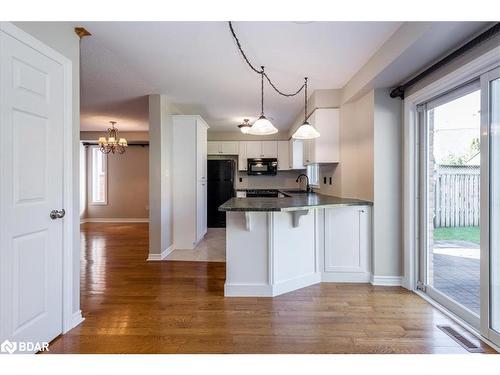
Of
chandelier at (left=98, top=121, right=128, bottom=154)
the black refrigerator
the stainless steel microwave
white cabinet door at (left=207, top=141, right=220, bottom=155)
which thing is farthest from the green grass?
chandelier at (left=98, top=121, right=128, bottom=154)

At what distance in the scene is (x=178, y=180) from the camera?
4.40 meters

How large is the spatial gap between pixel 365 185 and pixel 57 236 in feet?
9.99

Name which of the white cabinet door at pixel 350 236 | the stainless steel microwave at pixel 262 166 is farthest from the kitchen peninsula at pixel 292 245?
the stainless steel microwave at pixel 262 166

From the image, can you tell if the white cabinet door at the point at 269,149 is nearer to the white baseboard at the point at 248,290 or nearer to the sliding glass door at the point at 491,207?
the white baseboard at the point at 248,290

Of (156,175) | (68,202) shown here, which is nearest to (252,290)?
(68,202)

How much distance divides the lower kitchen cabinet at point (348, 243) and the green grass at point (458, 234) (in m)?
0.65

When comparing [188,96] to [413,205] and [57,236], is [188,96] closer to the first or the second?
[57,236]

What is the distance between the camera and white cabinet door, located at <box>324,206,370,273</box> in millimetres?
2955

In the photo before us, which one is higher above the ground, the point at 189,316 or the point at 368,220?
the point at 368,220

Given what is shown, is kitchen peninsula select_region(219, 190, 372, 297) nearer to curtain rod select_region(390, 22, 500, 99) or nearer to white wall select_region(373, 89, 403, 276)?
white wall select_region(373, 89, 403, 276)

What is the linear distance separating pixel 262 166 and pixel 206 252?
9.35 feet

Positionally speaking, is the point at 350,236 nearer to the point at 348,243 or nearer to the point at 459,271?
the point at 348,243

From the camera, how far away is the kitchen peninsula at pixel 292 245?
102 inches
